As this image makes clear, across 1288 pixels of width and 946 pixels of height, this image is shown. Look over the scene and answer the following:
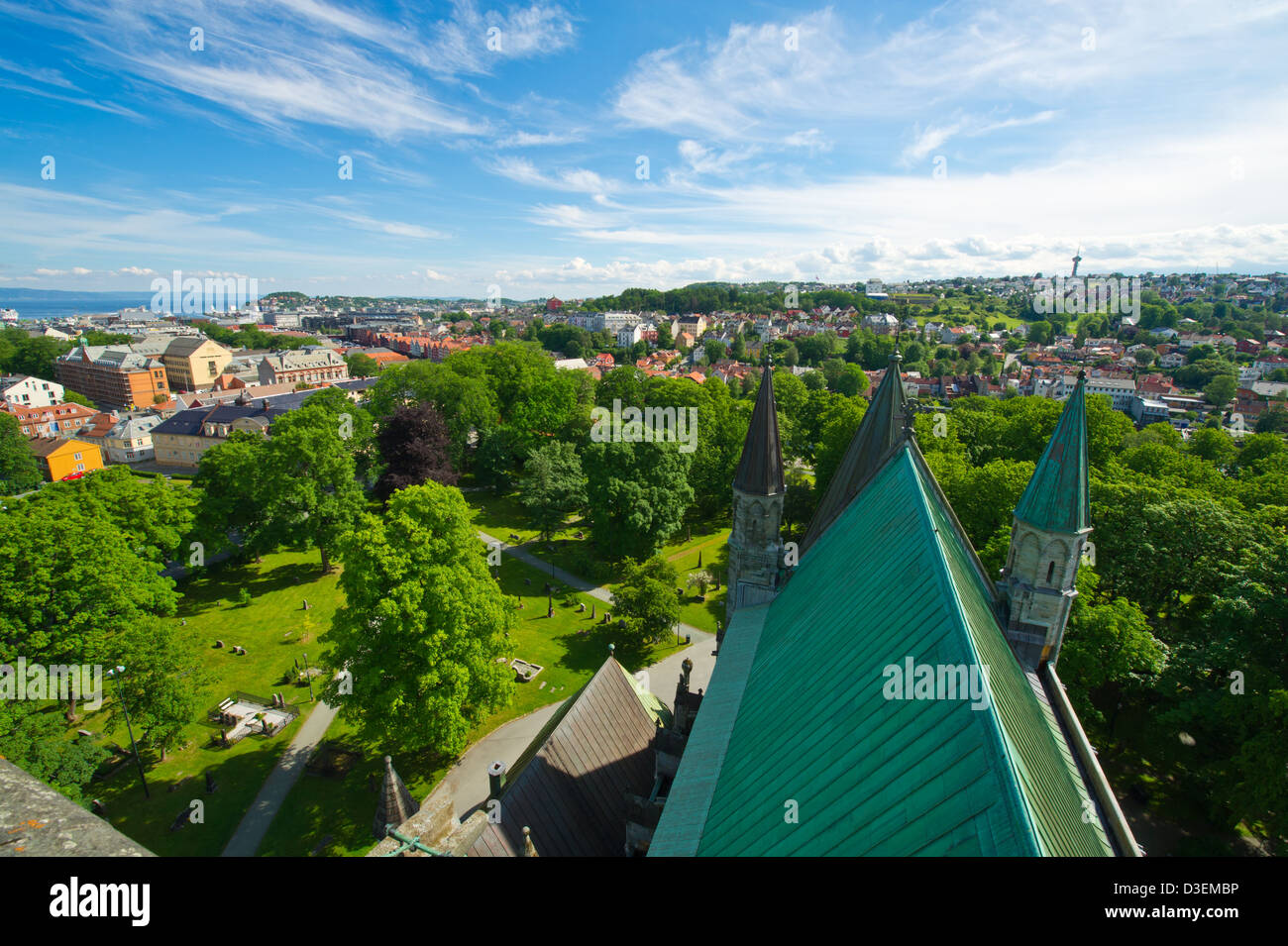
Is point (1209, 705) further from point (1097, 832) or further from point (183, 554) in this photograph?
point (183, 554)

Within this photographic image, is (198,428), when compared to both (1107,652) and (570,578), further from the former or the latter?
(1107,652)

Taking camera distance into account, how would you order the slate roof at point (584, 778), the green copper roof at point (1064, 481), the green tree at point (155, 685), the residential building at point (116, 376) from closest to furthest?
the slate roof at point (584, 778)
the green copper roof at point (1064, 481)
the green tree at point (155, 685)
the residential building at point (116, 376)

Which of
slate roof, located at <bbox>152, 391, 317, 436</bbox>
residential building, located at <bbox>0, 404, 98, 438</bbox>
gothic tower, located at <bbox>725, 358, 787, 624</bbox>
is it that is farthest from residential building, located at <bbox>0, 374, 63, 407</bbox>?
gothic tower, located at <bbox>725, 358, 787, 624</bbox>

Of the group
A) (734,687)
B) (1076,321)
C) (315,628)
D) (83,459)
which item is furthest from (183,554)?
(1076,321)

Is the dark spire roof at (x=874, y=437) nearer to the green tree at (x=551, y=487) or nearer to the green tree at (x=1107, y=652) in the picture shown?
the green tree at (x=1107, y=652)

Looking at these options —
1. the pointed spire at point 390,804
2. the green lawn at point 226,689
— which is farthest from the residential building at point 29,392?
the pointed spire at point 390,804

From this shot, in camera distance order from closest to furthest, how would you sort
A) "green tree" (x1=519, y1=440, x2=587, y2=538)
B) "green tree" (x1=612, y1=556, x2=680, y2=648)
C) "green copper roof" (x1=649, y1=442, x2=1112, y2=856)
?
"green copper roof" (x1=649, y1=442, x2=1112, y2=856) < "green tree" (x1=612, y1=556, x2=680, y2=648) < "green tree" (x1=519, y1=440, x2=587, y2=538)

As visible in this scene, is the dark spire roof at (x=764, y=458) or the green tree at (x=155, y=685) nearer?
the dark spire roof at (x=764, y=458)

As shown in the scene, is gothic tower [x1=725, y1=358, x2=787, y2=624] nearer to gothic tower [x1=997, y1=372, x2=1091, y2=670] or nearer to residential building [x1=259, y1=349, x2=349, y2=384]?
gothic tower [x1=997, y1=372, x2=1091, y2=670]
